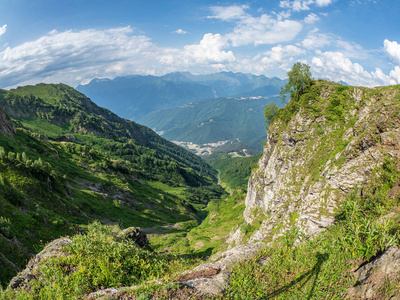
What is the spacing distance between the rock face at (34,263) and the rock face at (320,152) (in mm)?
15181

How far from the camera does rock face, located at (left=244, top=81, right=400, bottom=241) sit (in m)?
21.4

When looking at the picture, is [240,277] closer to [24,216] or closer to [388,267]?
[388,267]

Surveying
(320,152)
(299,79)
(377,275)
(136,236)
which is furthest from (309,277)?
(299,79)

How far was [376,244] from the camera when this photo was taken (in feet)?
24.6

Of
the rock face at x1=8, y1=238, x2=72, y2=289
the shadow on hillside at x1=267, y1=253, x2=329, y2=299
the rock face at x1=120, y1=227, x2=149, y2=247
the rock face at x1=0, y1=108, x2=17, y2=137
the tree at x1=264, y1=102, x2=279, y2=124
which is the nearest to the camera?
the shadow on hillside at x1=267, y1=253, x2=329, y2=299

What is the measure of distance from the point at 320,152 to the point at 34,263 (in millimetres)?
36546

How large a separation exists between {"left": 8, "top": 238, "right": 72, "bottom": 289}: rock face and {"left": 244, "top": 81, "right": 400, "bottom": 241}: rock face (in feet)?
49.8

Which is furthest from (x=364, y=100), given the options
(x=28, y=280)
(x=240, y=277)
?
(x=28, y=280)

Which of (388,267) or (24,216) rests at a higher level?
(388,267)

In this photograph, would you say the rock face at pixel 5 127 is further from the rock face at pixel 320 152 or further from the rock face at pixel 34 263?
the rock face at pixel 320 152

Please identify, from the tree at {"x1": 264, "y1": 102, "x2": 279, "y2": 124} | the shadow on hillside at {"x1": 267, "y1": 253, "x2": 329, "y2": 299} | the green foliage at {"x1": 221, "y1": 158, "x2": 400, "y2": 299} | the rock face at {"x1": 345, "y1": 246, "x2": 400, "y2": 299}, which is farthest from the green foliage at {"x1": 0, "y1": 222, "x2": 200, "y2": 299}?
the tree at {"x1": 264, "y1": 102, "x2": 279, "y2": 124}

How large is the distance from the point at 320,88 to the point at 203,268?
41.7 metres

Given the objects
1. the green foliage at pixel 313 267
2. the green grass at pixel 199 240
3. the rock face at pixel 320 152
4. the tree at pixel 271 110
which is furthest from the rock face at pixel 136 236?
the tree at pixel 271 110

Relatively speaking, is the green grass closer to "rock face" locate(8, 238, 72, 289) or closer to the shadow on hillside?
the shadow on hillside
